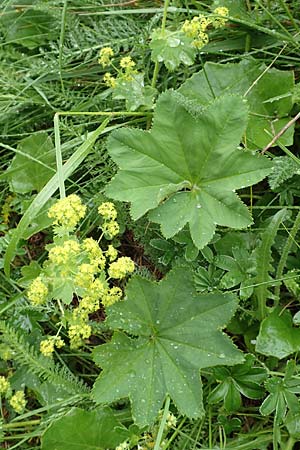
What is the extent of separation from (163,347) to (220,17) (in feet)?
2.90

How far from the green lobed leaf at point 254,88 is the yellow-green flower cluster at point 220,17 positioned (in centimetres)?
11

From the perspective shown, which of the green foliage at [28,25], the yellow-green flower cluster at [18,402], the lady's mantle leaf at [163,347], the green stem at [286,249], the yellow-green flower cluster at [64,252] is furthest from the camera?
the green foliage at [28,25]

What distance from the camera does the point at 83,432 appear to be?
1598mm

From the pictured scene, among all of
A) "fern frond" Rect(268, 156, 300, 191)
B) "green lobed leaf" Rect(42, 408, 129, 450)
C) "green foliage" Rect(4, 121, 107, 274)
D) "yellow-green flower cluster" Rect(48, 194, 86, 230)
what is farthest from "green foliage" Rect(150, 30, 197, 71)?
"green lobed leaf" Rect(42, 408, 129, 450)

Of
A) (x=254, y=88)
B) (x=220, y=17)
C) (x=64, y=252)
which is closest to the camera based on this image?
(x=64, y=252)

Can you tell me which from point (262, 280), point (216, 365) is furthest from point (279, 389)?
point (262, 280)

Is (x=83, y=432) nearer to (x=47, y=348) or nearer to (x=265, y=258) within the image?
(x=47, y=348)

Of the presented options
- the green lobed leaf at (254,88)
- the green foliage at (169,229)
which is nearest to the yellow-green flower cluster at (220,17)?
the green foliage at (169,229)

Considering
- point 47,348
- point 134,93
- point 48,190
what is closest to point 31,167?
point 48,190

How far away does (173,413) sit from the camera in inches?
63.5

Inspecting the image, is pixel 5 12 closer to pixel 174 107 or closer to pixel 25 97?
pixel 25 97

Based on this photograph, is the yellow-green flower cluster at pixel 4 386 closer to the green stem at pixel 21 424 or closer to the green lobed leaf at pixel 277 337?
the green stem at pixel 21 424

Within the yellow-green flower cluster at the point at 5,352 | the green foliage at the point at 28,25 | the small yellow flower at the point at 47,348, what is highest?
the green foliage at the point at 28,25

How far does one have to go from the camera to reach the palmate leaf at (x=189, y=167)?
1.54 m
